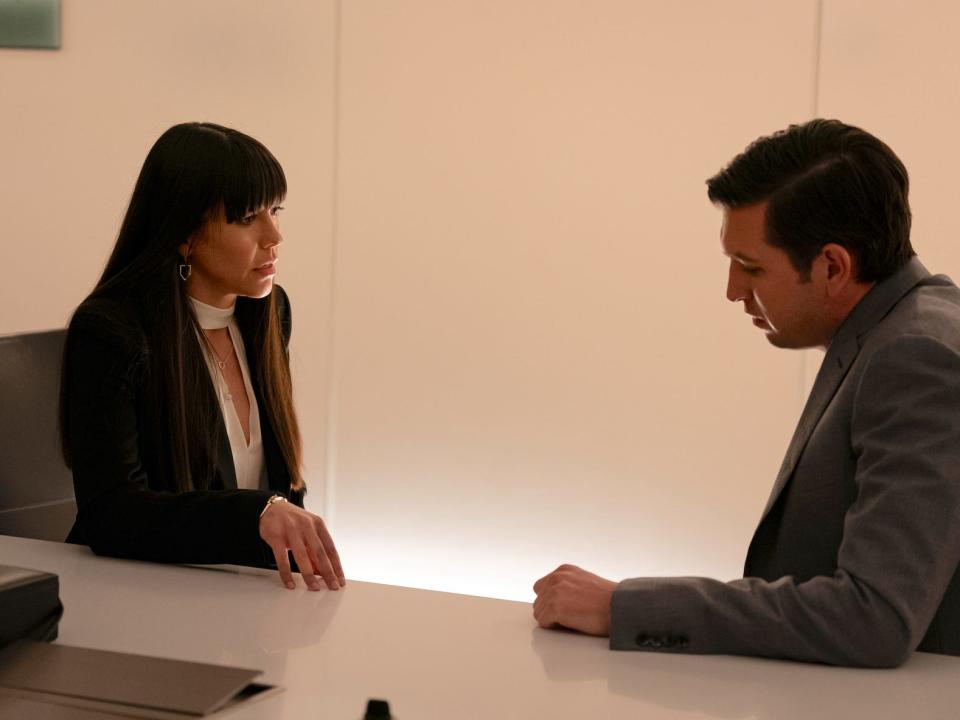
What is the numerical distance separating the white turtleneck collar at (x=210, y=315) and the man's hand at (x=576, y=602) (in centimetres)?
107

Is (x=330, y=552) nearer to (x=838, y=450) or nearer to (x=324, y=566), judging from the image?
(x=324, y=566)

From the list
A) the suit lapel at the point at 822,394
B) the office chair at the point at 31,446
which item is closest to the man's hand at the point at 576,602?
the suit lapel at the point at 822,394

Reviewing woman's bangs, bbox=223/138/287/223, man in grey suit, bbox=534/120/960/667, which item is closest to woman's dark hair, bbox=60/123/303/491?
woman's bangs, bbox=223/138/287/223

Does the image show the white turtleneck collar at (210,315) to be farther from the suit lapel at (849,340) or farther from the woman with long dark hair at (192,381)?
the suit lapel at (849,340)

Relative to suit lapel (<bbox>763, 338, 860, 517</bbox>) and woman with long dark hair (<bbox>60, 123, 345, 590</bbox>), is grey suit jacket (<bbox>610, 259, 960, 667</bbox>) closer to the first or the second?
suit lapel (<bbox>763, 338, 860, 517</bbox>)

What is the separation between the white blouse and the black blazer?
12 cm

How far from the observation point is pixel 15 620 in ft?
4.52

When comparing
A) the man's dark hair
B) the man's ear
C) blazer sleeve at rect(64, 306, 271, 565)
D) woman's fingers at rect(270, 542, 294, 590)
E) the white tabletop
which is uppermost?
the man's dark hair

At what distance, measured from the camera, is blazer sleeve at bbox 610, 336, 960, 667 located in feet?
4.65

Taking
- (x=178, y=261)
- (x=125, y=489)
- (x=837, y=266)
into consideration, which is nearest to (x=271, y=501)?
(x=125, y=489)

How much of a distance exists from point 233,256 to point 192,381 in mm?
264

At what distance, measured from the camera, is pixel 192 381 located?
7.03ft

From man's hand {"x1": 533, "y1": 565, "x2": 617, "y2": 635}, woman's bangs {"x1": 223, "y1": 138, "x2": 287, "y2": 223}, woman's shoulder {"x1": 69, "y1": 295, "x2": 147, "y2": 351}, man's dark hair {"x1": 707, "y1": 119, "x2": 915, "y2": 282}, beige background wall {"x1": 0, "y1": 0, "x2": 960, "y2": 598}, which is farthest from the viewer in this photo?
beige background wall {"x1": 0, "y1": 0, "x2": 960, "y2": 598}

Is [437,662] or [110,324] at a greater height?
[110,324]
